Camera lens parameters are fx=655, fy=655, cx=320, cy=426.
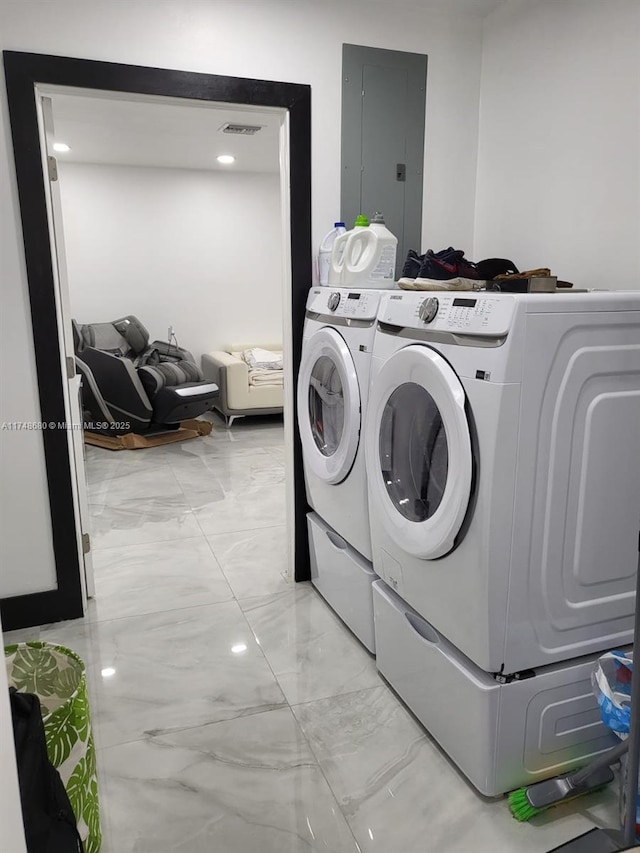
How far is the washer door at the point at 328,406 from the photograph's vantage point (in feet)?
7.18

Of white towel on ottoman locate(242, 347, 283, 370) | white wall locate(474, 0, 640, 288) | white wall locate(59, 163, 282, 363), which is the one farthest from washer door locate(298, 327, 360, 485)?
white wall locate(59, 163, 282, 363)

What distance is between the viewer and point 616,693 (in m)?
1.61

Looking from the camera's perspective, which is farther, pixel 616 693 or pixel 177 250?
pixel 177 250

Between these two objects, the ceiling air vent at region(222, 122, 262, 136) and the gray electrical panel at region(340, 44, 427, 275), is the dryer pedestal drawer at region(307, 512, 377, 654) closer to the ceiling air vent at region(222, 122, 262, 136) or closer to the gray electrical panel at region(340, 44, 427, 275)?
the gray electrical panel at region(340, 44, 427, 275)

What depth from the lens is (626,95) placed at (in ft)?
6.55

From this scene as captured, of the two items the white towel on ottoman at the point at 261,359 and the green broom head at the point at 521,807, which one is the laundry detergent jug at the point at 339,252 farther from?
the white towel on ottoman at the point at 261,359

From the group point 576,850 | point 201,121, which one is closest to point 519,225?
point 576,850

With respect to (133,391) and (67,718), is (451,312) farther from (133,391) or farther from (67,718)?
(133,391)

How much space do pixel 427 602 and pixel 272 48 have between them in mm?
2034

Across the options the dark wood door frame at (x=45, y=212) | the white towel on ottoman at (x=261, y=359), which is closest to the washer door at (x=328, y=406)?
the dark wood door frame at (x=45, y=212)

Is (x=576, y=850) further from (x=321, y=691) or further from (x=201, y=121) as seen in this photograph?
(x=201, y=121)

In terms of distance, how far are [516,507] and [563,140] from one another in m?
1.45

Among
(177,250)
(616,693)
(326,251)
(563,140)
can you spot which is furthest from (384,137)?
(177,250)

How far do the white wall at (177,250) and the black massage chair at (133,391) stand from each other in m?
0.78
